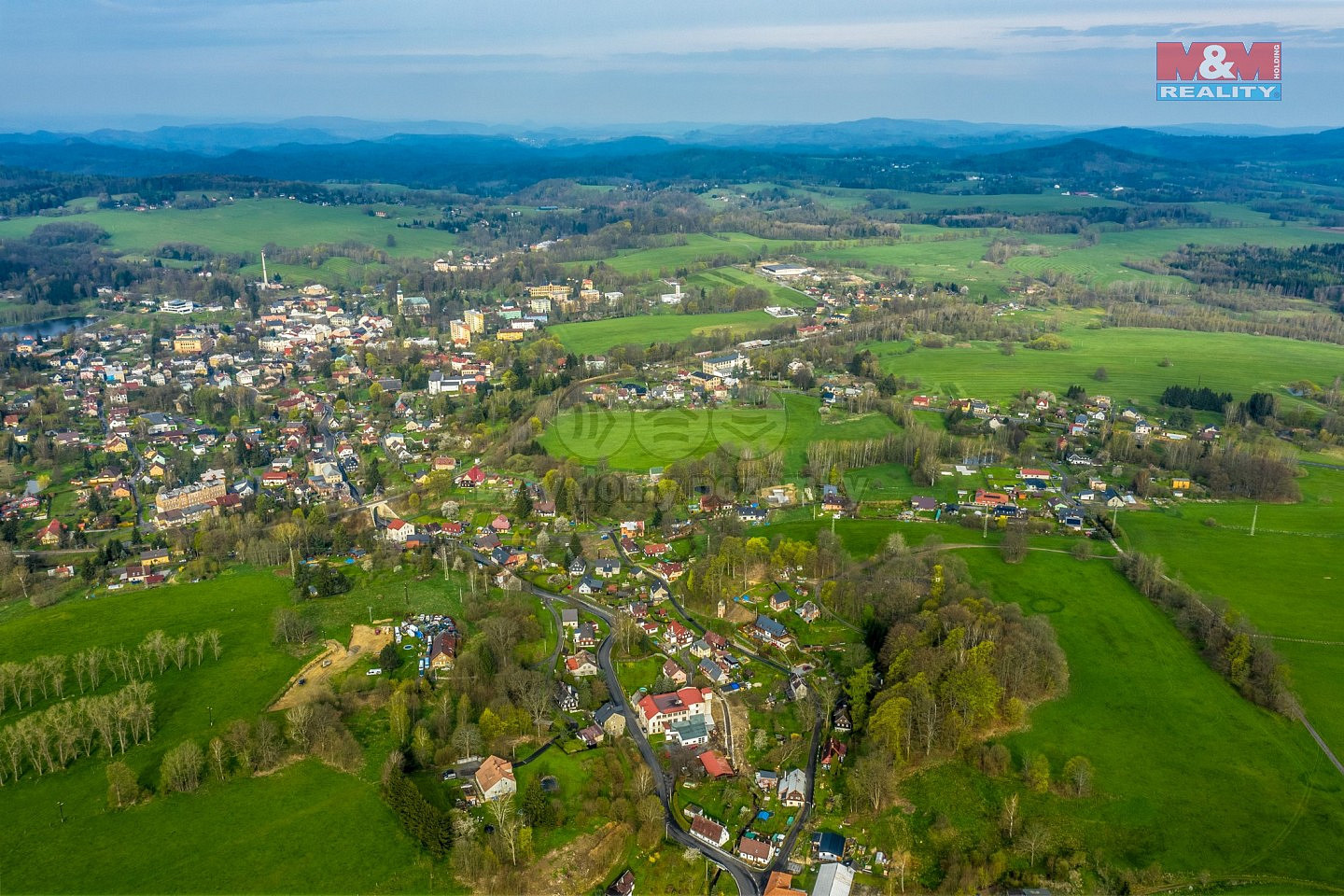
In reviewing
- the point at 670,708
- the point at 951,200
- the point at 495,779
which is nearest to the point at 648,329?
the point at 670,708

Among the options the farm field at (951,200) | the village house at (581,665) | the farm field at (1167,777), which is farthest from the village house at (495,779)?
the farm field at (951,200)

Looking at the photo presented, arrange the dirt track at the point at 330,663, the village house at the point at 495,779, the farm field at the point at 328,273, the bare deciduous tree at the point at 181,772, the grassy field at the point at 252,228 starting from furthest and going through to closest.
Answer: the grassy field at the point at 252,228 < the farm field at the point at 328,273 < the dirt track at the point at 330,663 < the bare deciduous tree at the point at 181,772 < the village house at the point at 495,779

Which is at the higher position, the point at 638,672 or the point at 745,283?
the point at 745,283

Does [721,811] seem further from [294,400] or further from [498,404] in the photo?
[294,400]

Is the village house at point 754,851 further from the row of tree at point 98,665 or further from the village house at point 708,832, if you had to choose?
the row of tree at point 98,665

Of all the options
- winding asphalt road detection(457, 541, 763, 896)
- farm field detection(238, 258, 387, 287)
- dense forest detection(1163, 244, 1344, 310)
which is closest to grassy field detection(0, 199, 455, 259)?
farm field detection(238, 258, 387, 287)

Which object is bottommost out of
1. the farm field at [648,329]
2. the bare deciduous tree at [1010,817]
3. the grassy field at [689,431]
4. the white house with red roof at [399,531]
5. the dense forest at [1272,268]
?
the bare deciduous tree at [1010,817]

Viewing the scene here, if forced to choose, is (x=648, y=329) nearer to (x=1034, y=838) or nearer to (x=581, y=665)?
(x=581, y=665)

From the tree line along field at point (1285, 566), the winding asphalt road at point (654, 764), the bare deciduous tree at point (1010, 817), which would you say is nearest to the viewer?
the winding asphalt road at point (654, 764)

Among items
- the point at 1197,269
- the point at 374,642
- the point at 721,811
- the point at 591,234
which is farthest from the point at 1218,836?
the point at 591,234
